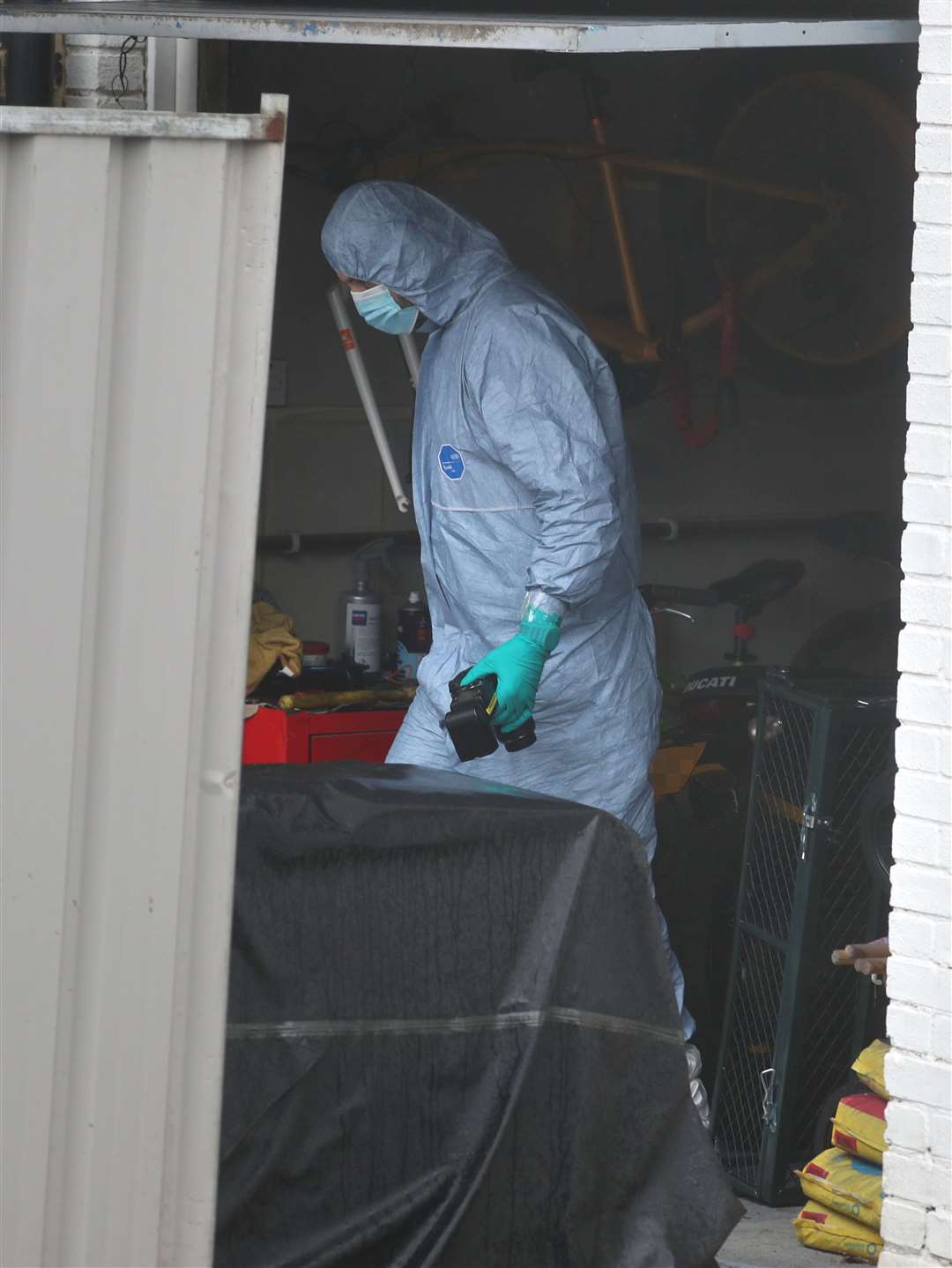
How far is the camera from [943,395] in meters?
2.74

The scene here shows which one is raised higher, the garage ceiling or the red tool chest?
the garage ceiling

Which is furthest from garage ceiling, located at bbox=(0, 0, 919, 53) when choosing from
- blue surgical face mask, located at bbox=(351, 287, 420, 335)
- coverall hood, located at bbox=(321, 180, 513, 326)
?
blue surgical face mask, located at bbox=(351, 287, 420, 335)

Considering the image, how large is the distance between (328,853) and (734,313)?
13.6 feet

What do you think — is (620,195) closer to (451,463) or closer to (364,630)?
(364,630)

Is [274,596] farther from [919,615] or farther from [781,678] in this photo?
[919,615]

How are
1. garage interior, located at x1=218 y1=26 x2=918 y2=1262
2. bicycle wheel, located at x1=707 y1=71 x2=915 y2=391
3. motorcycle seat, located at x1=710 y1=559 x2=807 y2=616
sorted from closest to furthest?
1. garage interior, located at x1=218 y1=26 x2=918 y2=1262
2. motorcycle seat, located at x1=710 y1=559 x2=807 y2=616
3. bicycle wheel, located at x1=707 y1=71 x2=915 y2=391

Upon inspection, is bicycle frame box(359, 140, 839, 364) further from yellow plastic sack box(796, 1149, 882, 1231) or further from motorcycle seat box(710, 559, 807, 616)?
yellow plastic sack box(796, 1149, 882, 1231)

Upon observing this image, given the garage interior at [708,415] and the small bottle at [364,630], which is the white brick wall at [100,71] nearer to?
the garage interior at [708,415]

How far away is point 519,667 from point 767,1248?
122cm

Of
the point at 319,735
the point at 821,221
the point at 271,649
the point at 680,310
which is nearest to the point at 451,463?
the point at 319,735

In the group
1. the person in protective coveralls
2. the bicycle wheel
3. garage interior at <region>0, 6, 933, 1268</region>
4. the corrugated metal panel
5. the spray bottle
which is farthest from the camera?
the bicycle wheel

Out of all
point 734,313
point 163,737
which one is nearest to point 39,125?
point 163,737

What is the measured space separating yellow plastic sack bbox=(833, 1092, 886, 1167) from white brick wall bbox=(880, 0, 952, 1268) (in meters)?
0.22

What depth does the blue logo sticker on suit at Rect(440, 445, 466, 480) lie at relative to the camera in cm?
363
